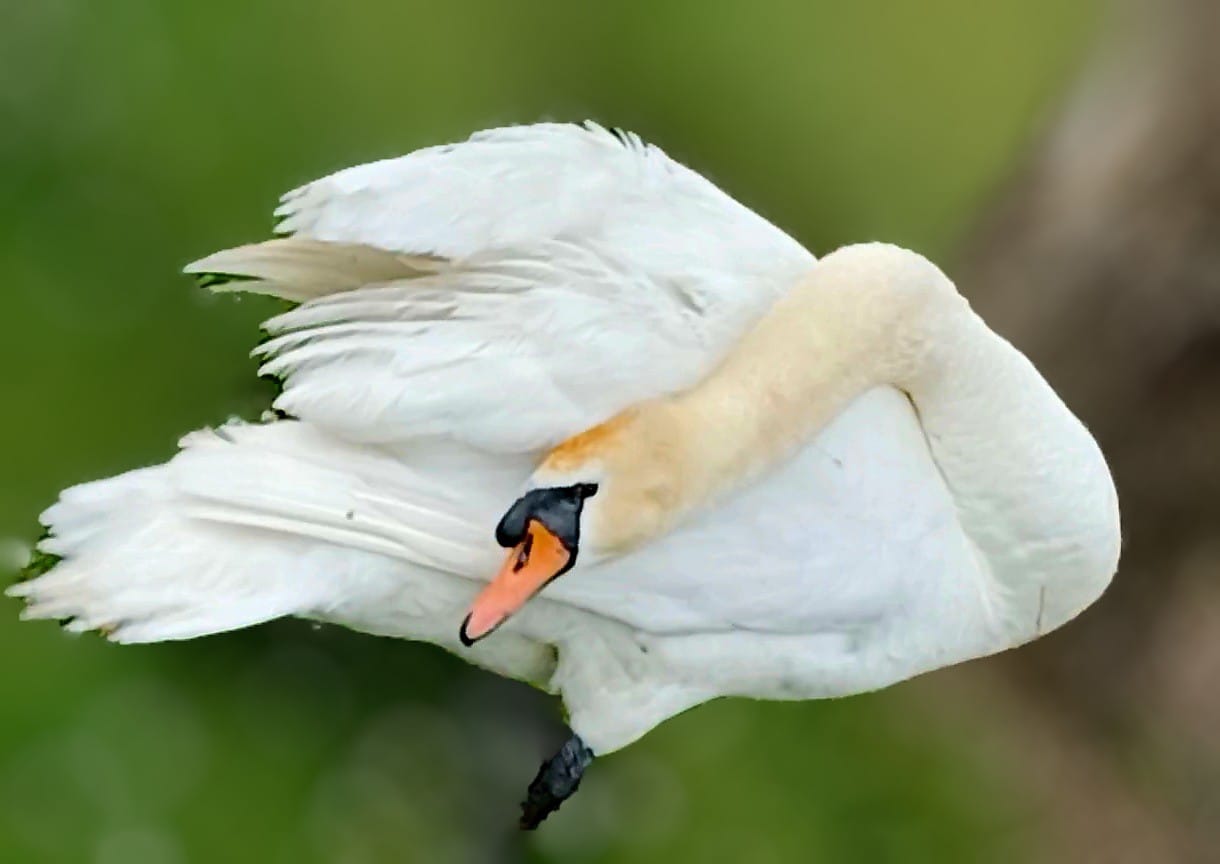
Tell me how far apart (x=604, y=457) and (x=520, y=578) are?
93mm

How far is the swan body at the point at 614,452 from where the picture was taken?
759mm

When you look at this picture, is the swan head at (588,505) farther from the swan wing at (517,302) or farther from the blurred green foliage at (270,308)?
the blurred green foliage at (270,308)

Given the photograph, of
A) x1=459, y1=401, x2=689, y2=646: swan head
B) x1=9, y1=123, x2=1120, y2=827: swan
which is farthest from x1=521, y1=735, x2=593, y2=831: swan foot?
x1=459, y1=401, x2=689, y2=646: swan head

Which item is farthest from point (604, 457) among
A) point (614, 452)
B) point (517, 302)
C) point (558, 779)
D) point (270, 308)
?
point (270, 308)

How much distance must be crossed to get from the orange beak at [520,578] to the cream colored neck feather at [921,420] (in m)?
0.04

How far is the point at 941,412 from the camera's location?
2.89 feet


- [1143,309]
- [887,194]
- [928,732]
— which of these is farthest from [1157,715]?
[887,194]

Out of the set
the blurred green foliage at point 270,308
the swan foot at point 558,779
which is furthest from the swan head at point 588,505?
the blurred green foliage at point 270,308

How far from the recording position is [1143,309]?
136 cm

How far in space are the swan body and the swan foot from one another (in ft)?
0.34

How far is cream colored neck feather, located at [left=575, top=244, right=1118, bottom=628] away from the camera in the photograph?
754 mm

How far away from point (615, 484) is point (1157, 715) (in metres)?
0.97

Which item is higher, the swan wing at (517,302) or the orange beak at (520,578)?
the swan wing at (517,302)

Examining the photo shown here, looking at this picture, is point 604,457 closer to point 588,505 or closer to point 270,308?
point 588,505
